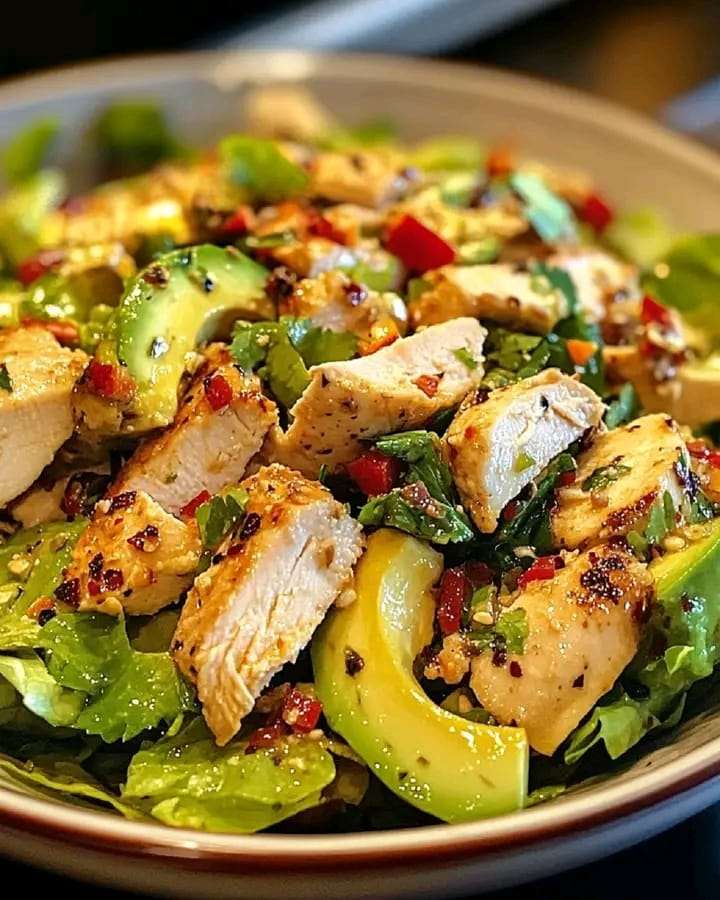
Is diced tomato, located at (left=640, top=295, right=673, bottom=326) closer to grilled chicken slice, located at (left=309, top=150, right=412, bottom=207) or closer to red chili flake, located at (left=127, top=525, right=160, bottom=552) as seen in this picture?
grilled chicken slice, located at (left=309, top=150, right=412, bottom=207)

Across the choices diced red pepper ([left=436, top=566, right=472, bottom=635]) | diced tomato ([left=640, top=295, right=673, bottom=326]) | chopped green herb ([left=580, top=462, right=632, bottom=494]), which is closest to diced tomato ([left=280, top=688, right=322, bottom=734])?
diced red pepper ([left=436, top=566, right=472, bottom=635])

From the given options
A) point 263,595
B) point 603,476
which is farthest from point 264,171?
point 263,595

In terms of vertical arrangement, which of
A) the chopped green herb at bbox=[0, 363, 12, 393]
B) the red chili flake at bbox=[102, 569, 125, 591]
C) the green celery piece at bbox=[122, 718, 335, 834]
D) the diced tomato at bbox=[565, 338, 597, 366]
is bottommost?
the green celery piece at bbox=[122, 718, 335, 834]

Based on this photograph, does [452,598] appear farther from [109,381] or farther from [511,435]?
[109,381]

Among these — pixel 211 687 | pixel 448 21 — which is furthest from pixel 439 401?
pixel 448 21

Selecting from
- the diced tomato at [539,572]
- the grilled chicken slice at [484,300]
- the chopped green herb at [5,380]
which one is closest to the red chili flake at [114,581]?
the chopped green herb at [5,380]
